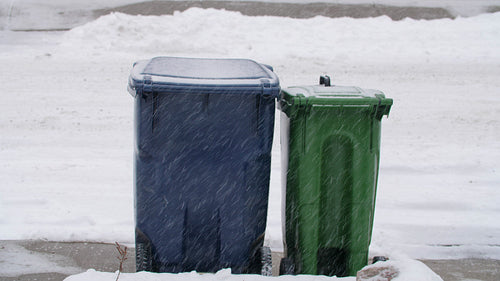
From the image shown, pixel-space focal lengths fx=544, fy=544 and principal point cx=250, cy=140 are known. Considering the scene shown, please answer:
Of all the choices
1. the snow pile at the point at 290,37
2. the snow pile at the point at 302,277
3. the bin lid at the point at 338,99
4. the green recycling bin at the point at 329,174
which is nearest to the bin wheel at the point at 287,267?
the green recycling bin at the point at 329,174

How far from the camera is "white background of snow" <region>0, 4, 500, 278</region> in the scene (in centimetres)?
453

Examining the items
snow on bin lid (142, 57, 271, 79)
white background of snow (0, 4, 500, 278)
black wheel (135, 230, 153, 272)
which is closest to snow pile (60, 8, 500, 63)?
white background of snow (0, 4, 500, 278)

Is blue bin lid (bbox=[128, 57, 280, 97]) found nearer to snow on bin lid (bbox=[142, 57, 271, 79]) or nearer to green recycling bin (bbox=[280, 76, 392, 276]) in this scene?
snow on bin lid (bbox=[142, 57, 271, 79])

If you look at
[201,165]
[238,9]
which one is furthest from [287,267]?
[238,9]

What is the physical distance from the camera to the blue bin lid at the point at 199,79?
10.1ft

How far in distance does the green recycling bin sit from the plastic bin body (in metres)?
0.17

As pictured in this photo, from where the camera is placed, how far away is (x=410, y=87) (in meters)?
9.37

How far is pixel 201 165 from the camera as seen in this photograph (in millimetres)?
3275

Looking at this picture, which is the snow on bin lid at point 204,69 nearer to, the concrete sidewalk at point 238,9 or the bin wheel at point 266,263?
the bin wheel at point 266,263

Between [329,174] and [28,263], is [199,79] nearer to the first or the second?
[329,174]

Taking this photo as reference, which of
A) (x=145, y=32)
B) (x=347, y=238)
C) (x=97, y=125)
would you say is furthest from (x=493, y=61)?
→ (x=347, y=238)

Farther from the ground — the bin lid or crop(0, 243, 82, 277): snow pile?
the bin lid

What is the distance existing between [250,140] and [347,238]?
879 mm

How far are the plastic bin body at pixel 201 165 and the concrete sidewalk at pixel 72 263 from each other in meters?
0.56
